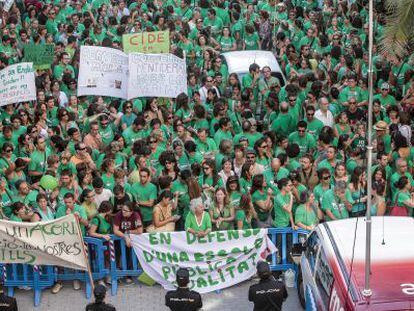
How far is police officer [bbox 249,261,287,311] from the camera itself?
35.2ft

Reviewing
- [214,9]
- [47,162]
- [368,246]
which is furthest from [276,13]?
[368,246]

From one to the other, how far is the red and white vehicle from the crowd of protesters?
1.71m

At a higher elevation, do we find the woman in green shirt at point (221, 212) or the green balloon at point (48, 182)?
the green balloon at point (48, 182)

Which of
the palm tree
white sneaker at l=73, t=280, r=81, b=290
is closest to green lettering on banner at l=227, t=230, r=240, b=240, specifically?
white sneaker at l=73, t=280, r=81, b=290

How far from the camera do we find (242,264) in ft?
42.7

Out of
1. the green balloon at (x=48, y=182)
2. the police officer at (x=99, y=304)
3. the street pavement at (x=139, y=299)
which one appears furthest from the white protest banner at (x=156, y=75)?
the police officer at (x=99, y=304)

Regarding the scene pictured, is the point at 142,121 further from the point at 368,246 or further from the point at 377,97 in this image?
the point at 368,246

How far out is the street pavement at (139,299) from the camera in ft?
41.6

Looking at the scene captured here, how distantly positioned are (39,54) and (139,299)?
297 inches

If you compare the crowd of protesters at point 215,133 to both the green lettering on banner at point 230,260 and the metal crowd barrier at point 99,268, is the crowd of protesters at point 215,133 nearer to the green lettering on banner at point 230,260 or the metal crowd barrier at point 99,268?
the metal crowd barrier at point 99,268

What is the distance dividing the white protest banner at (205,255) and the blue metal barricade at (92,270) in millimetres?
482

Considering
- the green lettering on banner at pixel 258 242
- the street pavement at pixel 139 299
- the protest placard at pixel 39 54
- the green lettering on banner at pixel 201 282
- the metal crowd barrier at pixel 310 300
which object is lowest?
the street pavement at pixel 139 299

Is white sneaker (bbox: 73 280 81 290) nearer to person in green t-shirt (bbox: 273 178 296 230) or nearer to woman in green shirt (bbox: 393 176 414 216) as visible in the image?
person in green t-shirt (bbox: 273 178 296 230)

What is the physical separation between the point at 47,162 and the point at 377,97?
637cm
